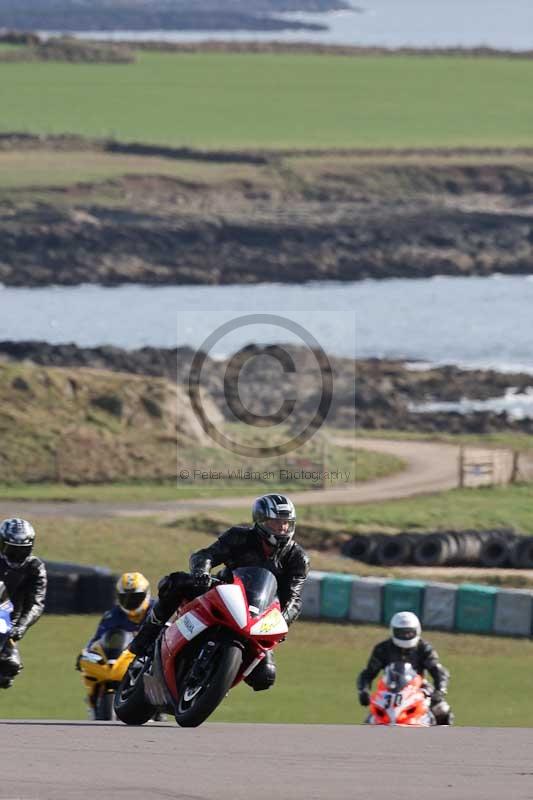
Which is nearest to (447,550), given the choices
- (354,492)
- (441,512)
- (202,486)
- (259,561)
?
(441,512)

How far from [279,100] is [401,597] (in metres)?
128

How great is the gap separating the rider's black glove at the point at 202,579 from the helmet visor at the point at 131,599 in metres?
3.31

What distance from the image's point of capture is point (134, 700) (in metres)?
12.6

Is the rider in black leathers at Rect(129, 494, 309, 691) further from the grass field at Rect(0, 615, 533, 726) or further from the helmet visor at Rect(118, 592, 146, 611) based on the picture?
the grass field at Rect(0, 615, 533, 726)

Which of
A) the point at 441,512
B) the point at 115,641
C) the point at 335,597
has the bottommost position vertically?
the point at 441,512

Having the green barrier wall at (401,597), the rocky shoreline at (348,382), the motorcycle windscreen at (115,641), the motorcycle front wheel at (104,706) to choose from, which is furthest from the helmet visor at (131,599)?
the rocky shoreline at (348,382)

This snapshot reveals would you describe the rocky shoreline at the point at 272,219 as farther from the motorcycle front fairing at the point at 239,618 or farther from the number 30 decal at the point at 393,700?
the motorcycle front fairing at the point at 239,618

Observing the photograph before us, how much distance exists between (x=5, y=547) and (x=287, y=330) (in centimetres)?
6642

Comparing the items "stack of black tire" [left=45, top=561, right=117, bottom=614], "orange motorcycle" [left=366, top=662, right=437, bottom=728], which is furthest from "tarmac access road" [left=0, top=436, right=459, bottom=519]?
"orange motorcycle" [left=366, top=662, right=437, bottom=728]

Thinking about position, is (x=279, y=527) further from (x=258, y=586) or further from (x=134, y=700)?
(x=134, y=700)

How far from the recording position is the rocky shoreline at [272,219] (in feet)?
332

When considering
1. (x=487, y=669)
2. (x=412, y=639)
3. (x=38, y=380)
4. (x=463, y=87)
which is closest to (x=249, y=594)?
(x=412, y=639)

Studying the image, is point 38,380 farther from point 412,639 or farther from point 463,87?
point 463,87

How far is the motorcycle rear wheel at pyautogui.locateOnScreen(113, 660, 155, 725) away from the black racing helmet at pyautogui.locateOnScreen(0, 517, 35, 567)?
2.06 m
